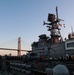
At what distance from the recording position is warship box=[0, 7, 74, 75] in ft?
101

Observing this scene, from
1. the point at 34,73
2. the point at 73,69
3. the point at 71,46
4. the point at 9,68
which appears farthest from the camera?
the point at 9,68

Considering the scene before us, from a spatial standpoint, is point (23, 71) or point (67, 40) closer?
point (23, 71)

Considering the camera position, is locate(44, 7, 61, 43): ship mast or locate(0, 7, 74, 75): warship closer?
locate(0, 7, 74, 75): warship

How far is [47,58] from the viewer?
1805 inches

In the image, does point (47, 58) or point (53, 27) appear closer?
point (47, 58)

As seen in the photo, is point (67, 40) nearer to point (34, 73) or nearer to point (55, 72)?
point (34, 73)

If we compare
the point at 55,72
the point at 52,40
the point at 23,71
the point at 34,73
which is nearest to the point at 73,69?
the point at 55,72

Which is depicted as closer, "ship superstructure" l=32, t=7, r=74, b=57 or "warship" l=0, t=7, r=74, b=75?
"warship" l=0, t=7, r=74, b=75

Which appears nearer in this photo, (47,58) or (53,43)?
(47,58)

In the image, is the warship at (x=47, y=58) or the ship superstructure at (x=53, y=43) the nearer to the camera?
the warship at (x=47, y=58)

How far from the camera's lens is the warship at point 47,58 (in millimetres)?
30681

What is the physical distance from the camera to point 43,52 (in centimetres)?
7269

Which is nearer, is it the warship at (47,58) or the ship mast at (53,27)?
the warship at (47,58)

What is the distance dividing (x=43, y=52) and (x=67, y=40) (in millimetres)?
Answer: 17806
